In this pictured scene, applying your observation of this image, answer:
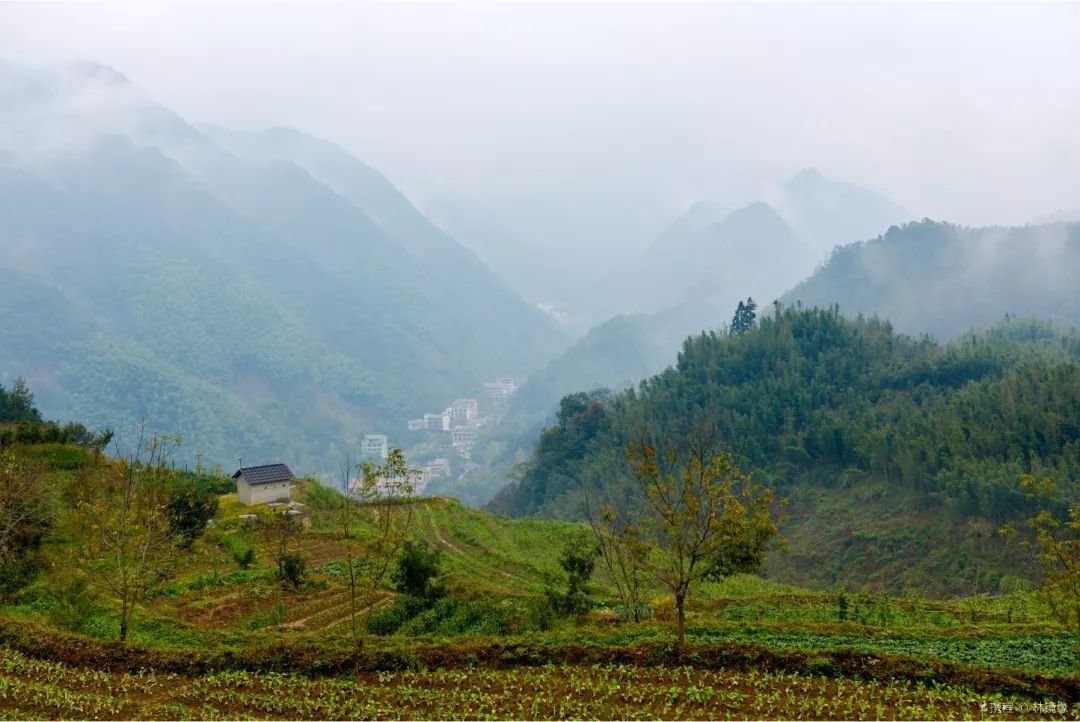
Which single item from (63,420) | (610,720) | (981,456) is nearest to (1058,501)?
(981,456)

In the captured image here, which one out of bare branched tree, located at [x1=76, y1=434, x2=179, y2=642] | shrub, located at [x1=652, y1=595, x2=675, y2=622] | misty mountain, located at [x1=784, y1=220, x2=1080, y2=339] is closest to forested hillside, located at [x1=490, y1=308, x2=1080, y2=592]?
shrub, located at [x1=652, y1=595, x2=675, y2=622]

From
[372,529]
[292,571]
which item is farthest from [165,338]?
[292,571]

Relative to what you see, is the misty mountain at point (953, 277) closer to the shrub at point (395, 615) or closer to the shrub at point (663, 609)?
the shrub at point (663, 609)

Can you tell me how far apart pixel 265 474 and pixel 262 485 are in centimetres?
78

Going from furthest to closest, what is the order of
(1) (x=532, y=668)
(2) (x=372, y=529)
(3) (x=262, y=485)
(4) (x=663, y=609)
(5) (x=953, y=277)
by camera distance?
(5) (x=953, y=277), (3) (x=262, y=485), (2) (x=372, y=529), (4) (x=663, y=609), (1) (x=532, y=668)

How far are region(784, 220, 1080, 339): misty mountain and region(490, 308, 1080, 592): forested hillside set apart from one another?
3730cm

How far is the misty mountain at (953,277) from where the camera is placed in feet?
371

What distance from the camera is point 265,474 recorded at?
38.0m

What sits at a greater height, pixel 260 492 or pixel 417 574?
pixel 260 492

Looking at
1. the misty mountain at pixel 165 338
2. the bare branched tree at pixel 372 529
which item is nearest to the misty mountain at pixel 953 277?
the misty mountain at pixel 165 338

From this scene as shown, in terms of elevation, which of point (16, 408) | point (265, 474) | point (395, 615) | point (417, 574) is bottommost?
point (395, 615)

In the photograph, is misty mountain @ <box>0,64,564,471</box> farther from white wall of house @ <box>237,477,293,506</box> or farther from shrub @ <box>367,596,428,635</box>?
shrub @ <box>367,596,428,635</box>

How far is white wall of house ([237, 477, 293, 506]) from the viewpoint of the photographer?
122 feet

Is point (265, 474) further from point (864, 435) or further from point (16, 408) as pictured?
point (864, 435)
